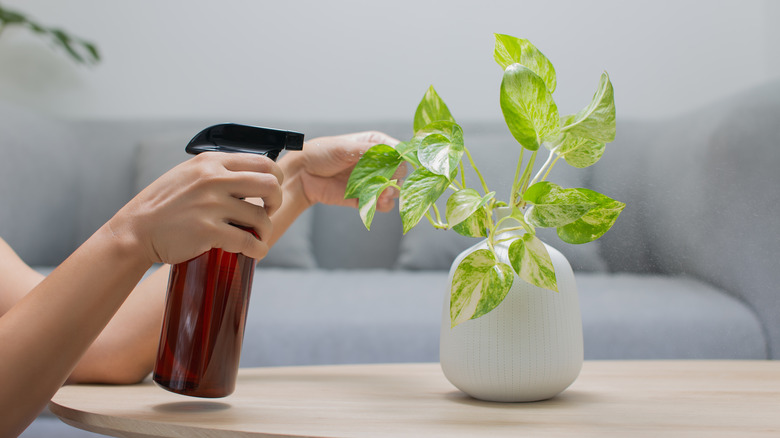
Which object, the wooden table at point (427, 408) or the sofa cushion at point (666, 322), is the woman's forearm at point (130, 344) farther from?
the sofa cushion at point (666, 322)

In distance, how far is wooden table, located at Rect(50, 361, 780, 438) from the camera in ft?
1.24

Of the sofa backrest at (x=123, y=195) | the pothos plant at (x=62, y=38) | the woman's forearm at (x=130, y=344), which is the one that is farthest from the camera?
the pothos plant at (x=62, y=38)

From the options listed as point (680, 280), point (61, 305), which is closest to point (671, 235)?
point (680, 280)

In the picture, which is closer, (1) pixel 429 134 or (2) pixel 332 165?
(1) pixel 429 134

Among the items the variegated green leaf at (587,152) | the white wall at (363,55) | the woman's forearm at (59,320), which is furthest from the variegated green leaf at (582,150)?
the white wall at (363,55)

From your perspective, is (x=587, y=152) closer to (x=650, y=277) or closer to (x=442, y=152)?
(x=442, y=152)

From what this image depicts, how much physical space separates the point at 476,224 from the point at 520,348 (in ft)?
0.34

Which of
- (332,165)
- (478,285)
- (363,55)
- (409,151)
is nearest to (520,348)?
(478,285)

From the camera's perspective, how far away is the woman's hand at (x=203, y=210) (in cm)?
41

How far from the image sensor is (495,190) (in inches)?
33.6

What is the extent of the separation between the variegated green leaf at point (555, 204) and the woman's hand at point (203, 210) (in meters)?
0.19

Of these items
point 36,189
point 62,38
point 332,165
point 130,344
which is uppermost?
point 62,38

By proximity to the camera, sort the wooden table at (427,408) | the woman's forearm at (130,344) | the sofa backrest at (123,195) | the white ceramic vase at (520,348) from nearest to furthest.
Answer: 1. the wooden table at (427,408)
2. the white ceramic vase at (520,348)
3. the woman's forearm at (130,344)
4. the sofa backrest at (123,195)

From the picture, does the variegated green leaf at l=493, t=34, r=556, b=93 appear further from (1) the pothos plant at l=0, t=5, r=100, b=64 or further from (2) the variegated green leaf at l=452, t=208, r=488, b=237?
(1) the pothos plant at l=0, t=5, r=100, b=64
